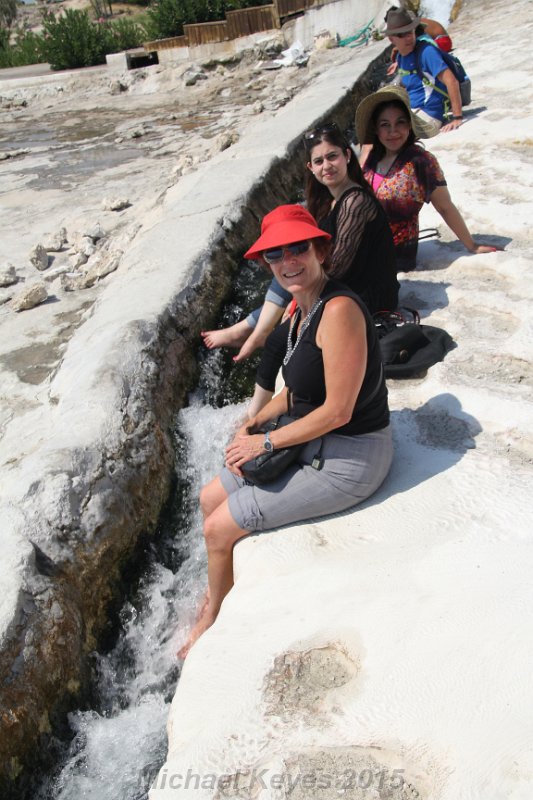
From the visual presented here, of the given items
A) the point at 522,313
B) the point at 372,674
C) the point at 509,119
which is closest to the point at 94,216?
the point at 509,119

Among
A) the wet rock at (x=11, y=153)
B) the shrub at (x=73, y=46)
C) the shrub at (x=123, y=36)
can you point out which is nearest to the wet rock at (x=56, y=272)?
the wet rock at (x=11, y=153)

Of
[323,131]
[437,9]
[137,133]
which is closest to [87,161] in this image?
[137,133]

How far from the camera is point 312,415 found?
2234mm

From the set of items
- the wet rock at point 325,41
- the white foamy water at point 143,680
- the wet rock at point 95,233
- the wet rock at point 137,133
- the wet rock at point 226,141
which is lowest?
the white foamy water at point 143,680

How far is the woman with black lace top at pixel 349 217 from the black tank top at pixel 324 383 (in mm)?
1000

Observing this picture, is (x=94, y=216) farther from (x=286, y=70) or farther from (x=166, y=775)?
(x=286, y=70)

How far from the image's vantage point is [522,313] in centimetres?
342

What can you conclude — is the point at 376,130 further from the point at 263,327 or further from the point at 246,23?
the point at 246,23

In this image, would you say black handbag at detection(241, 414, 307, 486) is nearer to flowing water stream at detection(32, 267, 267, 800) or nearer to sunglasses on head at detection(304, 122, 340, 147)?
flowing water stream at detection(32, 267, 267, 800)

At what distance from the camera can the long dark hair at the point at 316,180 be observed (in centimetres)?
305

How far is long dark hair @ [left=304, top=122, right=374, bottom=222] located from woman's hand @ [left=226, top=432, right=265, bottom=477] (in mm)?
1394

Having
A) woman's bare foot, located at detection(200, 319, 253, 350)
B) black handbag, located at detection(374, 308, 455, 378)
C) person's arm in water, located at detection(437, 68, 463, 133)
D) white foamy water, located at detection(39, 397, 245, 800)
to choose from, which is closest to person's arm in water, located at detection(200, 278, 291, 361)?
woman's bare foot, located at detection(200, 319, 253, 350)

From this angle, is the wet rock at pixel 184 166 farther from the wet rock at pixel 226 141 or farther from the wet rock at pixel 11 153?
the wet rock at pixel 11 153

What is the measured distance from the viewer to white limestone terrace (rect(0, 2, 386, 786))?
2299 millimetres
